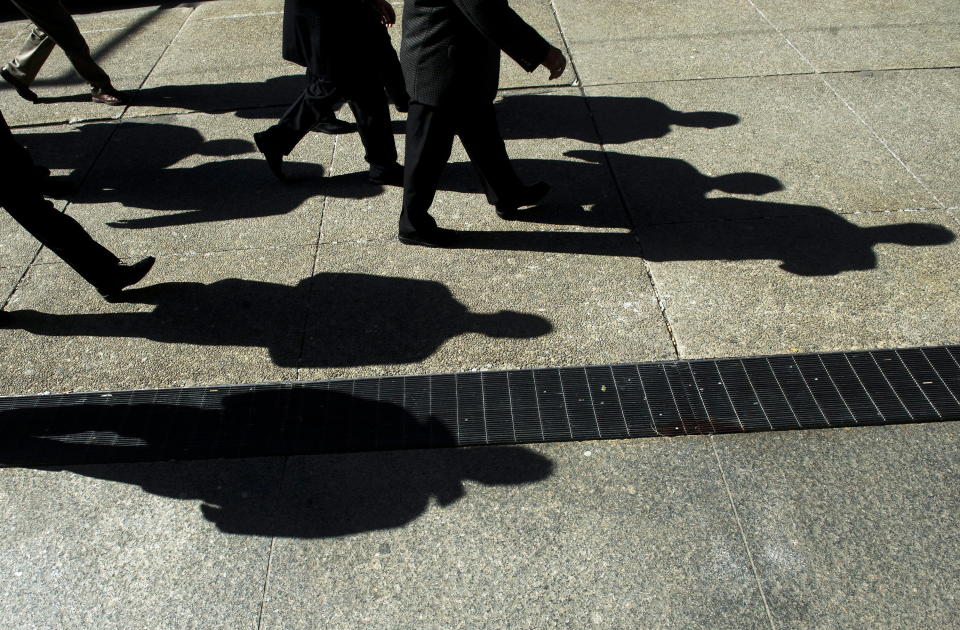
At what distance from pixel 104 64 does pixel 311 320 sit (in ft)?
16.2

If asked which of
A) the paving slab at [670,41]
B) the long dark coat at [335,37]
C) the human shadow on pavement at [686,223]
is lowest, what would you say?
the human shadow on pavement at [686,223]

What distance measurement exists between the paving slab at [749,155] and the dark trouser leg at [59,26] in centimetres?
409


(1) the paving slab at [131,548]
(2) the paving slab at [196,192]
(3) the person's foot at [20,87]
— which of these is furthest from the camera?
(3) the person's foot at [20,87]

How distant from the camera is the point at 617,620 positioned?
95.0 inches

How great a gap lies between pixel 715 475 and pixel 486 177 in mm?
2177

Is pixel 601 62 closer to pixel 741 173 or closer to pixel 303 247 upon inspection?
pixel 741 173

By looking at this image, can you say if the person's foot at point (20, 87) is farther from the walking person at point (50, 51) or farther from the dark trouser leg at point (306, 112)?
the dark trouser leg at point (306, 112)

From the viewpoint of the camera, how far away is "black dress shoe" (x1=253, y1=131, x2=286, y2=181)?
15.3ft

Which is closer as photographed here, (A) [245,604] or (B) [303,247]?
(A) [245,604]

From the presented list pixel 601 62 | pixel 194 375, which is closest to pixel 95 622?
pixel 194 375

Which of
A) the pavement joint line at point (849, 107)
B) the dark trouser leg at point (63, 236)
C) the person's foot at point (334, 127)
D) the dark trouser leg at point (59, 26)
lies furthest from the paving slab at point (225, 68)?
the pavement joint line at point (849, 107)

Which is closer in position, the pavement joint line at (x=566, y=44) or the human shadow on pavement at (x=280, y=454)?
the human shadow on pavement at (x=280, y=454)

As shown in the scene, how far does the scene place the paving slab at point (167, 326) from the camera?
3553 millimetres

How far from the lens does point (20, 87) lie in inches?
239
